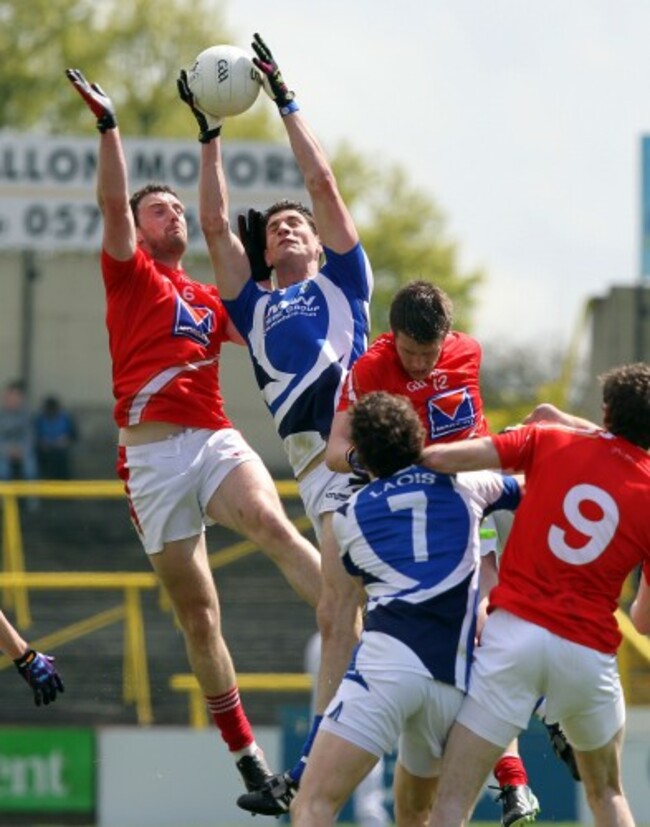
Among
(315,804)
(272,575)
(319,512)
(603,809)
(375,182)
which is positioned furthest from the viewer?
(375,182)

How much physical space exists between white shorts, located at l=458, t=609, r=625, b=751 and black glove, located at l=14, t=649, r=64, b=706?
2.54 meters

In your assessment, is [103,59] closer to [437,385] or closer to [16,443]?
[16,443]

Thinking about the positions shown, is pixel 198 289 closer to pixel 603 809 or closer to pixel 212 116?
pixel 212 116

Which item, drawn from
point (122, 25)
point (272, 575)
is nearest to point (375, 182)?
point (122, 25)

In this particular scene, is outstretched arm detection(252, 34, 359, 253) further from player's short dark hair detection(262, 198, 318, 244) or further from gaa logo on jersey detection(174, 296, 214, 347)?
gaa logo on jersey detection(174, 296, 214, 347)

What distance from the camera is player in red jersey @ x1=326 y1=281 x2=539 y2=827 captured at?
9.84 meters

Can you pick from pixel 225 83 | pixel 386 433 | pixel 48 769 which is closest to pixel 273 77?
pixel 225 83

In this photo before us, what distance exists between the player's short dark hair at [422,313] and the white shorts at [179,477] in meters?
1.56

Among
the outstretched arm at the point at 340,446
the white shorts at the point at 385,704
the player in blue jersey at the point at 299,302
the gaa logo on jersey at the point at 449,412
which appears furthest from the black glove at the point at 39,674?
the white shorts at the point at 385,704

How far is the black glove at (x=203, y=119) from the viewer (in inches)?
429

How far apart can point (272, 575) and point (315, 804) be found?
14946 millimetres

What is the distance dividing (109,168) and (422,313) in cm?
178

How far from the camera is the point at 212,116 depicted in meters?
10.9

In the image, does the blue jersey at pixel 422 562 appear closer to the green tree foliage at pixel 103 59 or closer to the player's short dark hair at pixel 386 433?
the player's short dark hair at pixel 386 433
